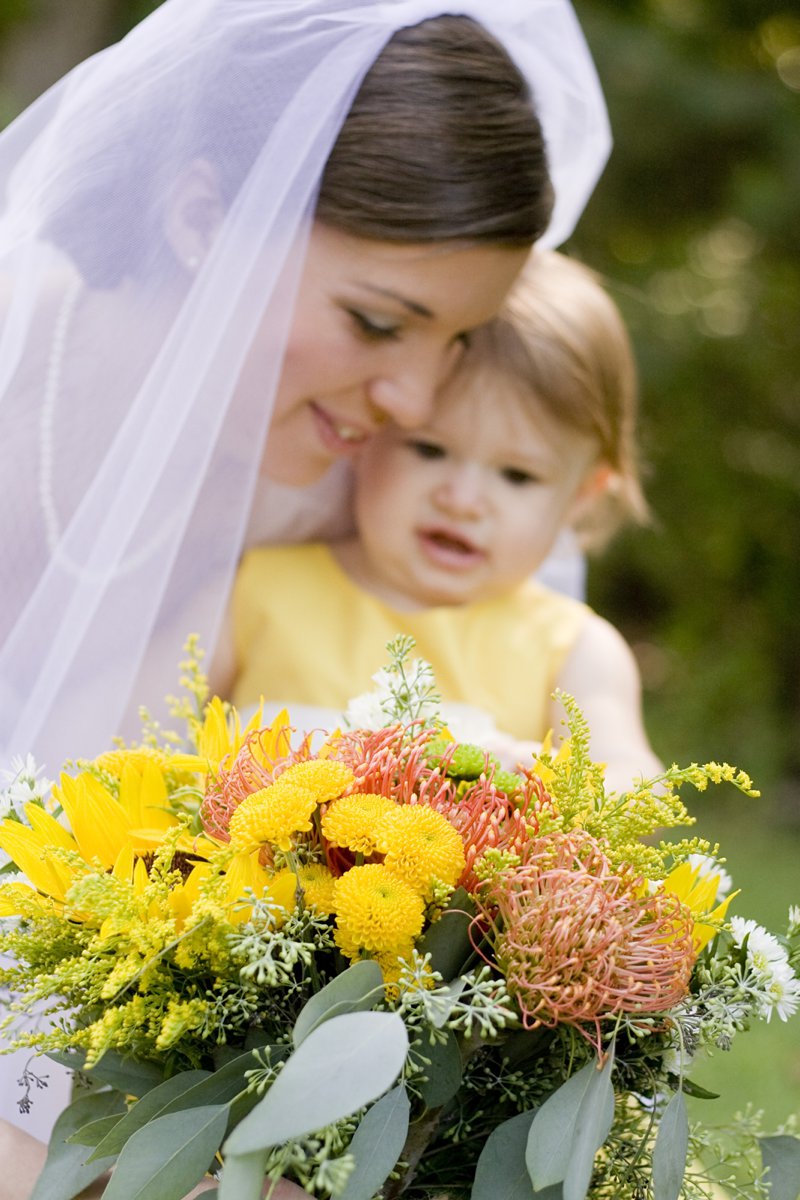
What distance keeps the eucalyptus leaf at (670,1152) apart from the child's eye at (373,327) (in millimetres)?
1260

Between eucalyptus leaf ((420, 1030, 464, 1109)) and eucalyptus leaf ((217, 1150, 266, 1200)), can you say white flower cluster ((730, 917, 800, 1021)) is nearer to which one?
eucalyptus leaf ((420, 1030, 464, 1109))

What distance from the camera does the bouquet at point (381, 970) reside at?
1.05m

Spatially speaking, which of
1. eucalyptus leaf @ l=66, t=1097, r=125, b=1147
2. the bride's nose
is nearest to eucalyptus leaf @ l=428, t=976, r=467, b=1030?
eucalyptus leaf @ l=66, t=1097, r=125, b=1147

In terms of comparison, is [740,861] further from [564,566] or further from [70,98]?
[70,98]

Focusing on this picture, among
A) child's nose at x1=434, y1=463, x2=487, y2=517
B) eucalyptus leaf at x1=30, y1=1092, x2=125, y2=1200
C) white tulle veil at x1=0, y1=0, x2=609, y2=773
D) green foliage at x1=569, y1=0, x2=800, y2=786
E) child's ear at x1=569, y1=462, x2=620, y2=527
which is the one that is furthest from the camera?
green foliage at x1=569, y1=0, x2=800, y2=786

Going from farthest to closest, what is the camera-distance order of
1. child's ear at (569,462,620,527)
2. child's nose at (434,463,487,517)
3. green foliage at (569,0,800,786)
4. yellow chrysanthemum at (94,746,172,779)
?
1. green foliage at (569,0,800,786)
2. child's ear at (569,462,620,527)
3. child's nose at (434,463,487,517)
4. yellow chrysanthemum at (94,746,172,779)

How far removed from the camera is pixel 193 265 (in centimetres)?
185

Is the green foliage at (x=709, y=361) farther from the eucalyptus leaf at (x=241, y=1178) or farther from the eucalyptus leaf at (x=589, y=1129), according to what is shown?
the eucalyptus leaf at (x=241, y=1178)

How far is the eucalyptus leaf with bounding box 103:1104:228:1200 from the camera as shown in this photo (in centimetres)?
105

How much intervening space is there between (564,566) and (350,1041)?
7.10 feet

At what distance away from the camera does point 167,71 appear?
1.78m

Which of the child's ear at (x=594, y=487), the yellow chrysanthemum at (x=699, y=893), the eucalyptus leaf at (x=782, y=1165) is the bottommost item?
the child's ear at (x=594, y=487)

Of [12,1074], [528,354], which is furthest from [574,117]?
[12,1074]

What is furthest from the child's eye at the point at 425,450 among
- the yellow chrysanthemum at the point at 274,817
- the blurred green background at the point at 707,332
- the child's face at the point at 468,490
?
the blurred green background at the point at 707,332
